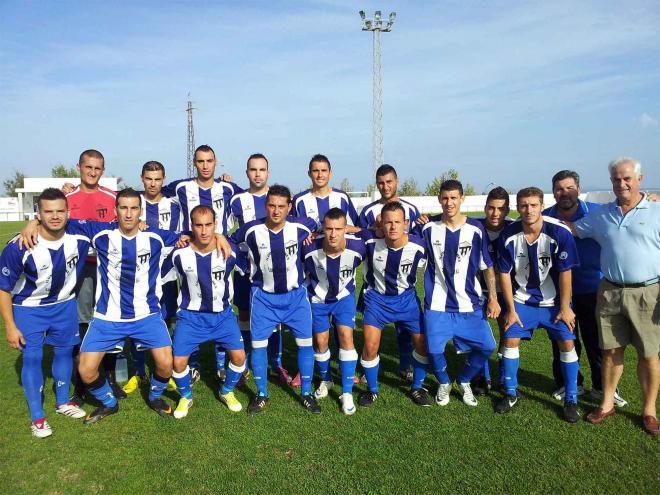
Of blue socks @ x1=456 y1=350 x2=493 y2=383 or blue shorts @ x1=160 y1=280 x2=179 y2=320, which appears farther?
blue shorts @ x1=160 y1=280 x2=179 y2=320

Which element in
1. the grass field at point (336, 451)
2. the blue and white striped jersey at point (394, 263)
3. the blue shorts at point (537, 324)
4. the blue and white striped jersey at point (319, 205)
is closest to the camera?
the grass field at point (336, 451)

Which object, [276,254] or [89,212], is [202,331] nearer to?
[276,254]

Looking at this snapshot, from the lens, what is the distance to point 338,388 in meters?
4.84

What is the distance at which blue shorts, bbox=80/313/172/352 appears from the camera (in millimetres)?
4137

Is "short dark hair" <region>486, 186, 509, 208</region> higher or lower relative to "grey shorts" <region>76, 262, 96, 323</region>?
higher

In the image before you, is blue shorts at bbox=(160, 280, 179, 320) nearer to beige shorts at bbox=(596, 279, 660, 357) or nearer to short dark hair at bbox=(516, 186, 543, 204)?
short dark hair at bbox=(516, 186, 543, 204)

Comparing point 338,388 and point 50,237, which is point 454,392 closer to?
point 338,388

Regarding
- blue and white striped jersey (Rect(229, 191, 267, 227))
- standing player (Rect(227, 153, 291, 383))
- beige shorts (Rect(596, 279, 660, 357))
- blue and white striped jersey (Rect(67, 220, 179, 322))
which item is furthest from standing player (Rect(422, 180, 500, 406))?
blue and white striped jersey (Rect(67, 220, 179, 322))

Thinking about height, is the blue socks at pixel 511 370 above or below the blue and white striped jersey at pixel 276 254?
below

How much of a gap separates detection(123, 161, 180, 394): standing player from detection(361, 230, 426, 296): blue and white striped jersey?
2088 mm

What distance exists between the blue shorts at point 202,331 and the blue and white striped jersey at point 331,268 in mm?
814

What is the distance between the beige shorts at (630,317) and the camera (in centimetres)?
372

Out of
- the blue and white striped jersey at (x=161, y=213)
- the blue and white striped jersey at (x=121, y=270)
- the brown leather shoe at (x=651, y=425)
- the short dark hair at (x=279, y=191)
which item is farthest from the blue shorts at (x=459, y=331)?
the blue and white striped jersey at (x=161, y=213)

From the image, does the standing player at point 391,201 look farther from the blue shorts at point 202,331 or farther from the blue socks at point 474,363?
the blue shorts at point 202,331
